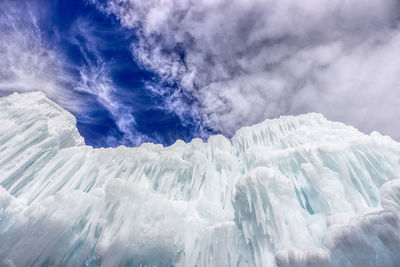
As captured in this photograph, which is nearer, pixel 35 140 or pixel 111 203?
pixel 111 203

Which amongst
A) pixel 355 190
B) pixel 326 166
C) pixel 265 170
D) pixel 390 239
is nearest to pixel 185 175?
pixel 265 170

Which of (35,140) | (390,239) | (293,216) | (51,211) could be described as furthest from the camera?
(35,140)

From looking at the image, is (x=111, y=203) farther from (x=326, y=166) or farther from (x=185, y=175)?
(x=326, y=166)

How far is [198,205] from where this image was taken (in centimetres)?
944

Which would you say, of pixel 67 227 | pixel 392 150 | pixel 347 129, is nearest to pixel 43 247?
pixel 67 227

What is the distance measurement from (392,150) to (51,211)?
525 inches

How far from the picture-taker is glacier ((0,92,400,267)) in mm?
5504

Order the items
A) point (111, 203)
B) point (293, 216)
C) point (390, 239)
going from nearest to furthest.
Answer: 1. point (390, 239)
2. point (293, 216)
3. point (111, 203)

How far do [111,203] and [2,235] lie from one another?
404 centimetres

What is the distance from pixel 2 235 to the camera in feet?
24.4

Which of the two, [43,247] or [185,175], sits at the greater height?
[185,175]

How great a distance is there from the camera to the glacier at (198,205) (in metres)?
5.50

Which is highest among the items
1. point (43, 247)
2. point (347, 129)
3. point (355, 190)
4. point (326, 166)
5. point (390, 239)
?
point (347, 129)

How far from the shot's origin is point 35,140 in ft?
34.6
